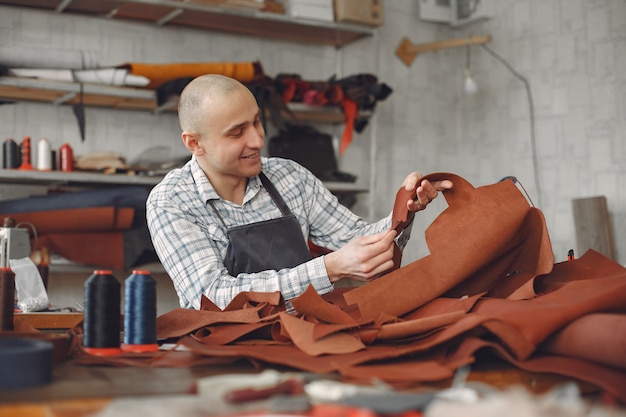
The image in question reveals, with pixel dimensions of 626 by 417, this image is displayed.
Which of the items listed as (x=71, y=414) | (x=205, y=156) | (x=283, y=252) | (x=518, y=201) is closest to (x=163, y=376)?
(x=71, y=414)

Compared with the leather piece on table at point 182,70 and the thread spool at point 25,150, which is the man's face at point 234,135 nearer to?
the leather piece on table at point 182,70

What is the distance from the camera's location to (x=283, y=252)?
9.09 ft

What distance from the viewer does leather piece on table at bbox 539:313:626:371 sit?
133 cm

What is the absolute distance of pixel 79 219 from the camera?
4.14 meters

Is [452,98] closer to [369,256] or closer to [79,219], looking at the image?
[79,219]

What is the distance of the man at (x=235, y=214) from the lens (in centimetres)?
245

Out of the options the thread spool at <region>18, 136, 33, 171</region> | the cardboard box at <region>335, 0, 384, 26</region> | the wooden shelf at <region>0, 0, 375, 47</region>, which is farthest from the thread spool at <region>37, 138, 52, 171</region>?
the cardboard box at <region>335, 0, 384, 26</region>

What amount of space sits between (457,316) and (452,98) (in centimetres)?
460

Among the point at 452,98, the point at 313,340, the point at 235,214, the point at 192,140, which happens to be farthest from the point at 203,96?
the point at 452,98

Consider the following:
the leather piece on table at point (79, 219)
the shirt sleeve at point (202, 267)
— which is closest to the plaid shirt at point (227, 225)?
the shirt sleeve at point (202, 267)

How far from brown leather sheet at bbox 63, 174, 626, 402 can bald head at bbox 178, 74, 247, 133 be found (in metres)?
0.97

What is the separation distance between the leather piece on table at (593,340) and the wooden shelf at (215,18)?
11.8 ft

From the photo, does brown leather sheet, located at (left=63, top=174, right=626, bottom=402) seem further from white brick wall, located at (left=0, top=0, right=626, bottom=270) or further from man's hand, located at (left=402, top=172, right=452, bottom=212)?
white brick wall, located at (left=0, top=0, right=626, bottom=270)

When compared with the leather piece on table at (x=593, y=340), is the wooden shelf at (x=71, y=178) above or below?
above
